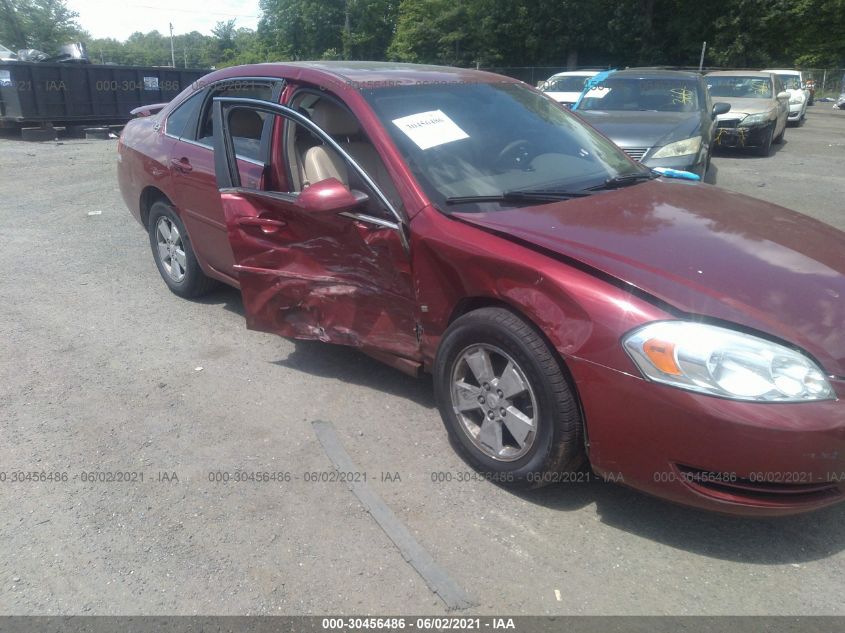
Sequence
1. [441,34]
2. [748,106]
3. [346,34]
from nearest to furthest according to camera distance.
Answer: [748,106], [441,34], [346,34]

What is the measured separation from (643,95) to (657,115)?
3.20ft

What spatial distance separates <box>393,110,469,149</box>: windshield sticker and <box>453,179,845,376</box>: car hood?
22.3 inches

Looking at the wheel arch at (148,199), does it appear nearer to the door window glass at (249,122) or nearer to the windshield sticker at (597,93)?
the door window glass at (249,122)

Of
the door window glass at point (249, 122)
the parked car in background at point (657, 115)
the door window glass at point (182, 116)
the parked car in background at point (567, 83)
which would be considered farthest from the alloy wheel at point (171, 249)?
the parked car in background at point (567, 83)

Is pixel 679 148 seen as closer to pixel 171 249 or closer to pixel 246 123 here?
pixel 246 123

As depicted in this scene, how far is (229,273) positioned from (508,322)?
2451 millimetres

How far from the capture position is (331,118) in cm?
394

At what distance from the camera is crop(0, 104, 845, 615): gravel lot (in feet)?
8.39

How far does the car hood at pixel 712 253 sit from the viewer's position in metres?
2.56

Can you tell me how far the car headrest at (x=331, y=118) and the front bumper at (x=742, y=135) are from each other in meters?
10.8

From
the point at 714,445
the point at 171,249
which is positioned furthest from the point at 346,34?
the point at 714,445

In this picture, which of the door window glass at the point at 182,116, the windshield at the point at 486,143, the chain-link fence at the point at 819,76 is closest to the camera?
the windshield at the point at 486,143

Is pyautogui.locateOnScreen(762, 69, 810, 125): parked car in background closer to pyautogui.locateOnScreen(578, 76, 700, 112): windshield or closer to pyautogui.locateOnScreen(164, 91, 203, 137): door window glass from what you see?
pyautogui.locateOnScreen(578, 76, 700, 112): windshield

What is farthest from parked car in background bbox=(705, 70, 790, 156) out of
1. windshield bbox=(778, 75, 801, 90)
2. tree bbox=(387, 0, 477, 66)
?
tree bbox=(387, 0, 477, 66)
